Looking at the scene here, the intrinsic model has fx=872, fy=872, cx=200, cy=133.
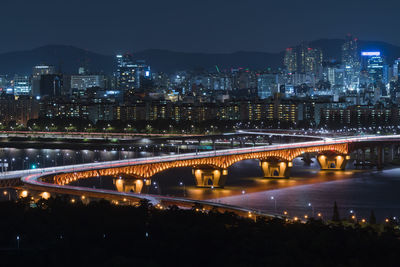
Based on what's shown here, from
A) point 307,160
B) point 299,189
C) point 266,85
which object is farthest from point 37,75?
point 299,189

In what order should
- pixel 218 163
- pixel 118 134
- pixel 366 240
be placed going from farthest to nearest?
pixel 118 134 → pixel 218 163 → pixel 366 240

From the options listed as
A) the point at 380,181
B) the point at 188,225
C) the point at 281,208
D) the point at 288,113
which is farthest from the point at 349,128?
the point at 188,225

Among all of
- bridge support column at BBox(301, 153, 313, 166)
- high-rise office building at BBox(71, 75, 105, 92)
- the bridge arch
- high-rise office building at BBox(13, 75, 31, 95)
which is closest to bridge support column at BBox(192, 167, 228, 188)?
the bridge arch

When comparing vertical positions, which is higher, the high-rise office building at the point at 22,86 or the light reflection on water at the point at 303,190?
the high-rise office building at the point at 22,86

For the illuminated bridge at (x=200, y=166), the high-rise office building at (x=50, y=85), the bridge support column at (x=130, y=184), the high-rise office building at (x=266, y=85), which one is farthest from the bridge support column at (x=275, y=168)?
the high-rise office building at (x=266, y=85)

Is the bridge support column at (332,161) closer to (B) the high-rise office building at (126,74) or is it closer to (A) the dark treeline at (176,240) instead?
(A) the dark treeline at (176,240)

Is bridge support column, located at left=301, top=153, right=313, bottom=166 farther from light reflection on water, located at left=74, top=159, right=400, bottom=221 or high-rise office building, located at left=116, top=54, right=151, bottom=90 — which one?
high-rise office building, located at left=116, top=54, right=151, bottom=90

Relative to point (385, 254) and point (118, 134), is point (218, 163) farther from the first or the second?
point (118, 134)
